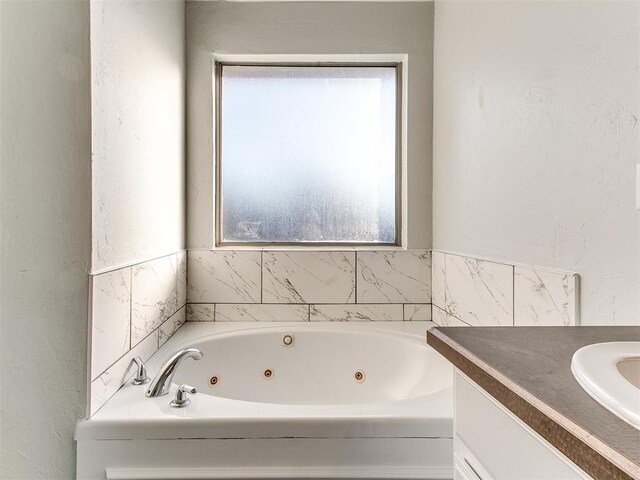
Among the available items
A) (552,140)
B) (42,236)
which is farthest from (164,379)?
(552,140)

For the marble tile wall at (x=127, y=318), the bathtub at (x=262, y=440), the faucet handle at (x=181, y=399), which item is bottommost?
the bathtub at (x=262, y=440)

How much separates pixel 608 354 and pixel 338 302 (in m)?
1.66

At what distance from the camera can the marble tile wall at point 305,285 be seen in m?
Result: 2.21

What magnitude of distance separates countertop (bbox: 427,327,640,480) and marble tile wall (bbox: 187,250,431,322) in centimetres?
143

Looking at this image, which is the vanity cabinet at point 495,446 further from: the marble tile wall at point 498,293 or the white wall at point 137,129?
the white wall at point 137,129

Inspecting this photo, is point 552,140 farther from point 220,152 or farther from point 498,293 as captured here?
point 220,152

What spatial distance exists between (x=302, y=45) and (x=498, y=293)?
5.40ft

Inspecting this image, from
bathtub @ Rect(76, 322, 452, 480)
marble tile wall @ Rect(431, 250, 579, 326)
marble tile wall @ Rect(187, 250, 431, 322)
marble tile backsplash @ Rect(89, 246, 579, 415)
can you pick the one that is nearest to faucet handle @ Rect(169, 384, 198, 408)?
bathtub @ Rect(76, 322, 452, 480)

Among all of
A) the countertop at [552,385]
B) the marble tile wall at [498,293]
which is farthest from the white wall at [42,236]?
the marble tile wall at [498,293]

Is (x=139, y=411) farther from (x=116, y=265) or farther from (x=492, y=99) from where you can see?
(x=492, y=99)

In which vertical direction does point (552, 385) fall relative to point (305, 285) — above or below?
above

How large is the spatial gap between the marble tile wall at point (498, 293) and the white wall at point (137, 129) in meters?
1.36

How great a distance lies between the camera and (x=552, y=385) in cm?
52

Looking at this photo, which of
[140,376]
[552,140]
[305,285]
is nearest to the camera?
[552,140]
